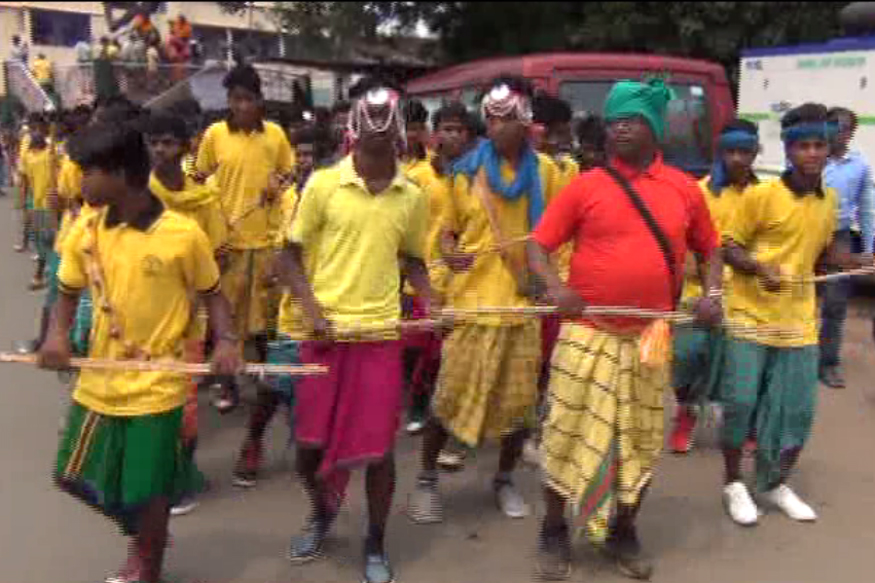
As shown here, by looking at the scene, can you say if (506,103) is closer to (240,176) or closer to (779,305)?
(779,305)

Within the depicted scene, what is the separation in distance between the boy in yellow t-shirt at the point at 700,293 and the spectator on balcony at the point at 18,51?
1382cm

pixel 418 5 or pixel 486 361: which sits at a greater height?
pixel 418 5

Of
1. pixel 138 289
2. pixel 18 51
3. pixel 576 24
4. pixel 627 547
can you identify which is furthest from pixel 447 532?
pixel 18 51

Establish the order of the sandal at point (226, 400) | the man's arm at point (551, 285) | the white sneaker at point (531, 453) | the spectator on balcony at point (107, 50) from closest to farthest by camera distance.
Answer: the man's arm at point (551, 285) < the white sneaker at point (531, 453) < the sandal at point (226, 400) < the spectator on balcony at point (107, 50)

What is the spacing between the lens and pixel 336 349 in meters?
3.39

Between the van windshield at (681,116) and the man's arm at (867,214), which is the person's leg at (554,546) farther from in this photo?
the van windshield at (681,116)

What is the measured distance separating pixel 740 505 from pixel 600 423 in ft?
3.63

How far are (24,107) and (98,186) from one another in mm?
14163

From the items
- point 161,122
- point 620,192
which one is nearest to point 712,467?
point 620,192

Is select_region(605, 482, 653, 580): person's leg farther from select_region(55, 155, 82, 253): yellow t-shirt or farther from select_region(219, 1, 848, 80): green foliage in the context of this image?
select_region(219, 1, 848, 80): green foliage

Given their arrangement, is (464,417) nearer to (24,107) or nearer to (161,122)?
(161,122)

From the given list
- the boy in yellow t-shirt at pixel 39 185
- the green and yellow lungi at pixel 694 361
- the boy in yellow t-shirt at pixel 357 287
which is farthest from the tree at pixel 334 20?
the boy in yellow t-shirt at pixel 357 287

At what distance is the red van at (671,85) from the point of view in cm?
767

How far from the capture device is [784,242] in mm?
3936
